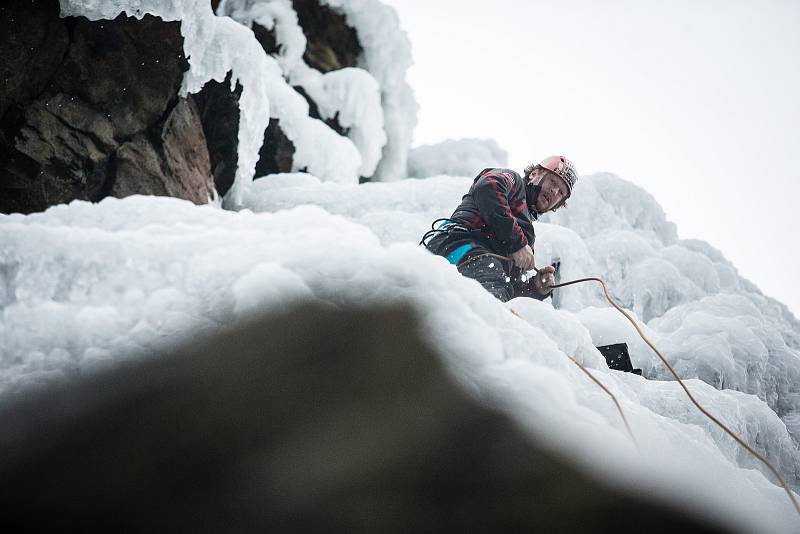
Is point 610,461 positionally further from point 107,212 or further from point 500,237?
point 500,237

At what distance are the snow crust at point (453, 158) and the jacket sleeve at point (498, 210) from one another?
7.43 meters

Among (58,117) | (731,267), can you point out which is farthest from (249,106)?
(731,267)

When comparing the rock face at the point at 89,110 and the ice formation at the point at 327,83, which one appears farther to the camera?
the ice formation at the point at 327,83

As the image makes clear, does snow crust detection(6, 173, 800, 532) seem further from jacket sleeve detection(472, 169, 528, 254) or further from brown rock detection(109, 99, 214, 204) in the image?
brown rock detection(109, 99, 214, 204)

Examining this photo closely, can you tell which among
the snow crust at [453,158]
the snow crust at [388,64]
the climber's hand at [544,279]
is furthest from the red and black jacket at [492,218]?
the snow crust at [453,158]

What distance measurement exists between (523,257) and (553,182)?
2.74 ft

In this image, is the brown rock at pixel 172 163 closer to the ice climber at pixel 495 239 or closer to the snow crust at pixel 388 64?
the ice climber at pixel 495 239

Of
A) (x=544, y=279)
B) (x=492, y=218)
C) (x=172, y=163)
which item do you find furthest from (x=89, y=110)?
(x=544, y=279)

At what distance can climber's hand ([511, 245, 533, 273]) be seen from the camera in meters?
2.88

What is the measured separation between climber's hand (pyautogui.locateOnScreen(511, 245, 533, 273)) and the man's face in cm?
68

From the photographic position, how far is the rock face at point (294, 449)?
3.07 feet

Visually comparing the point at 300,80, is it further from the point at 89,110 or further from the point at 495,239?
the point at 495,239

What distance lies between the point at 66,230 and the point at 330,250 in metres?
0.73

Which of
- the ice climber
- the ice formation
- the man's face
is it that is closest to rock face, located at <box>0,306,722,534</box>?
the ice climber
